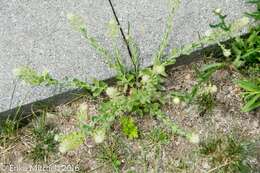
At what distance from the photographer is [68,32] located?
9.22ft

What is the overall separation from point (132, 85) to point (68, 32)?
1.40ft

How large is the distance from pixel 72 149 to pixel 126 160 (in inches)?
10.1

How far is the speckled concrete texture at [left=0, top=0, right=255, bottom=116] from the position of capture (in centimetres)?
271

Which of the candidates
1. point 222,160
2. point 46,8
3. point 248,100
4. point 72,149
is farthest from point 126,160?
point 46,8

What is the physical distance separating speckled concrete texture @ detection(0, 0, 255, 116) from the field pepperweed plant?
0.05 m

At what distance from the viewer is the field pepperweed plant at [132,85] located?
8.25ft

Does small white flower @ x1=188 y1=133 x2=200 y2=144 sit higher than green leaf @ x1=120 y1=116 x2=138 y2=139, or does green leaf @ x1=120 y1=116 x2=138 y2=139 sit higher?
green leaf @ x1=120 y1=116 x2=138 y2=139

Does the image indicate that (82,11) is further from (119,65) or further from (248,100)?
(248,100)

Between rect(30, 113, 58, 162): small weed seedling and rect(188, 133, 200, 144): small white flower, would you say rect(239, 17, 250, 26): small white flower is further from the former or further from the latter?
rect(30, 113, 58, 162): small weed seedling

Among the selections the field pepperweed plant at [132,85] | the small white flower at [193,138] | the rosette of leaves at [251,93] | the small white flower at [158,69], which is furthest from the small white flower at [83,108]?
the rosette of leaves at [251,93]

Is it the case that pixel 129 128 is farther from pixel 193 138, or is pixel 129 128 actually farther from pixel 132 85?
pixel 193 138

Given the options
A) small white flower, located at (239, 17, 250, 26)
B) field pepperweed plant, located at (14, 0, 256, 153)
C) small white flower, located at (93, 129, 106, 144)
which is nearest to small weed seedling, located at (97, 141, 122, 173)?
field pepperweed plant, located at (14, 0, 256, 153)

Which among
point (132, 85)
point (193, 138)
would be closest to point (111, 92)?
point (132, 85)

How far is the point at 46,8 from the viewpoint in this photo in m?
2.89
